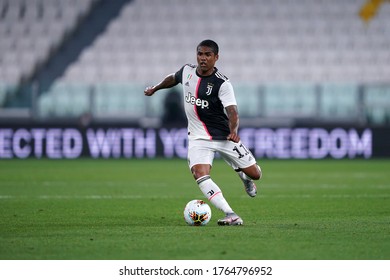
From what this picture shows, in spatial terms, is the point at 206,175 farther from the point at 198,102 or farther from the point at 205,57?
the point at 205,57

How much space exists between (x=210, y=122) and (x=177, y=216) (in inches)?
64.5

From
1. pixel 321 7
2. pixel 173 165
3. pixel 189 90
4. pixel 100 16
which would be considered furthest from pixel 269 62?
pixel 189 90

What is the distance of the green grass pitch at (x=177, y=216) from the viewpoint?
25.7 ft

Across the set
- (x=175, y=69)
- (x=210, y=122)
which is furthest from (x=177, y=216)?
(x=175, y=69)

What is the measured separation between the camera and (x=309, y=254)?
7621 millimetres

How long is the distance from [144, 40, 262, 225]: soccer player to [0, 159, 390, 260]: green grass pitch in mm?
483

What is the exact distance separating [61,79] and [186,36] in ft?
16.2

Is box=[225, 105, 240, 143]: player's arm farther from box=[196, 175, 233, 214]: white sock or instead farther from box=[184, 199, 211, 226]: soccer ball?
box=[184, 199, 211, 226]: soccer ball

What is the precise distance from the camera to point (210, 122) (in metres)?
10.2

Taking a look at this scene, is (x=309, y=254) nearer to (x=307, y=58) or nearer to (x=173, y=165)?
(x=173, y=165)

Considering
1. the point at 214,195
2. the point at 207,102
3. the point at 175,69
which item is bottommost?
the point at 214,195

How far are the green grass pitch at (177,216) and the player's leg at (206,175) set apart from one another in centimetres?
25

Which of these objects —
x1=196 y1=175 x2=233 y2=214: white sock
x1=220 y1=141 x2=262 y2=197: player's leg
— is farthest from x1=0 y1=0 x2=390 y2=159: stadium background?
x1=196 y1=175 x2=233 y2=214: white sock

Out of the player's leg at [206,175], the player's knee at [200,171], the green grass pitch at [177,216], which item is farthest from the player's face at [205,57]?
the green grass pitch at [177,216]
